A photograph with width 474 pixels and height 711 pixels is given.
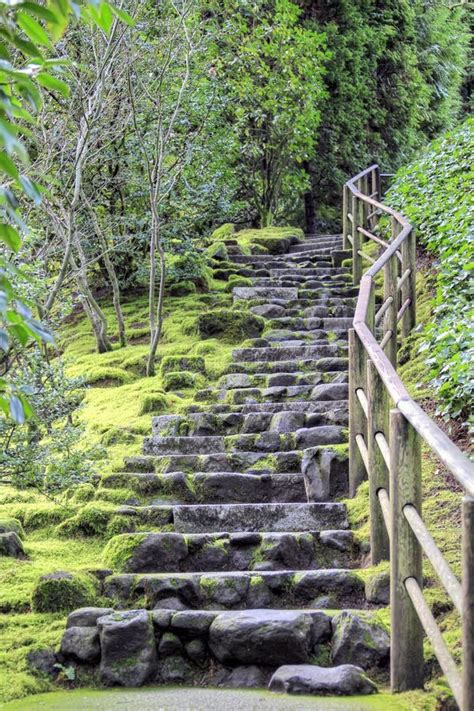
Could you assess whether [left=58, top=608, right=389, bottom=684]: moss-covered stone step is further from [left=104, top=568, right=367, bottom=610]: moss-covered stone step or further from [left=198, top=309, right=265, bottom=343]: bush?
[left=198, top=309, right=265, bottom=343]: bush

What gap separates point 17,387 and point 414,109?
1636 cm

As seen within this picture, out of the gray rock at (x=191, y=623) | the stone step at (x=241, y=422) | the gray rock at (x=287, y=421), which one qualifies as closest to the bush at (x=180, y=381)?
the stone step at (x=241, y=422)

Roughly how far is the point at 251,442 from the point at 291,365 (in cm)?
169

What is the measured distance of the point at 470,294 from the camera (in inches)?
250

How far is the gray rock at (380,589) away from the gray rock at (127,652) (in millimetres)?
1054

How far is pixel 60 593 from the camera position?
421 cm

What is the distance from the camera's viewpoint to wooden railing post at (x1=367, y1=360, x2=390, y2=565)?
4281 millimetres

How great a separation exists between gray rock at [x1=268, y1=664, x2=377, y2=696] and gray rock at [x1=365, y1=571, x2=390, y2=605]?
655 millimetres

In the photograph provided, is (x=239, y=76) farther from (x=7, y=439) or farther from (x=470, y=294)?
(x=7, y=439)

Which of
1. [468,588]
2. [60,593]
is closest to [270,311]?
[60,593]

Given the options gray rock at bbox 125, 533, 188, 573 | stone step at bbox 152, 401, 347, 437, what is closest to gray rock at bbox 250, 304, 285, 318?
stone step at bbox 152, 401, 347, 437

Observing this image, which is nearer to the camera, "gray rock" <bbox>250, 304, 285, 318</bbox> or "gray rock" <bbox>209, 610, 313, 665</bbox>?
"gray rock" <bbox>209, 610, 313, 665</bbox>

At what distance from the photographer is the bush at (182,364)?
826cm

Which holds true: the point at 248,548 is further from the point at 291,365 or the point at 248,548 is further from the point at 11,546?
the point at 291,365
